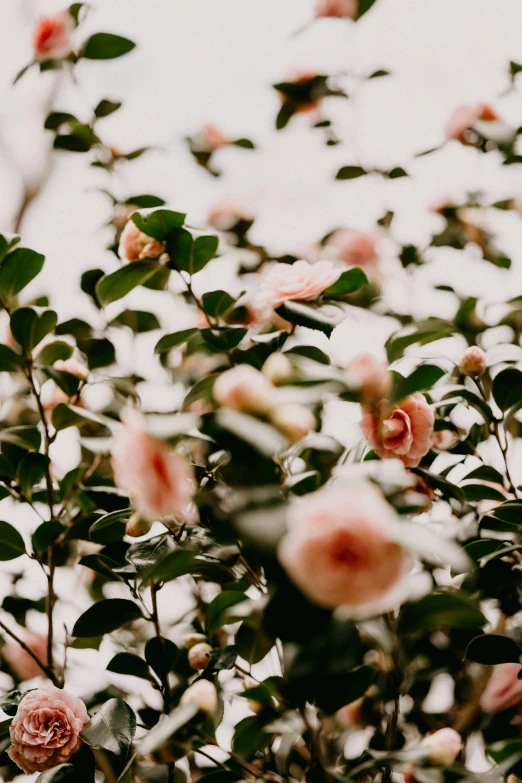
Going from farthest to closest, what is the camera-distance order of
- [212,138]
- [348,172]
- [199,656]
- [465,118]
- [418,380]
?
[212,138], [348,172], [465,118], [199,656], [418,380]

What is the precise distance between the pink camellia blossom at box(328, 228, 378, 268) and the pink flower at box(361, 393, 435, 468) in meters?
0.98

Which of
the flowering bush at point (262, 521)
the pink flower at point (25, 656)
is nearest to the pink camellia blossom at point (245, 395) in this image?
the flowering bush at point (262, 521)

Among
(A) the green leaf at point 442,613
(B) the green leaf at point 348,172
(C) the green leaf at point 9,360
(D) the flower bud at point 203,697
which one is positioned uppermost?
(C) the green leaf at point 9,360

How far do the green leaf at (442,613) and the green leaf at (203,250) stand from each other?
0.48 m

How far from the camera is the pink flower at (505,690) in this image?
89 cm

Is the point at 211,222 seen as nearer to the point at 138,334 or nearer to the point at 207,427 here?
the point at 138,334

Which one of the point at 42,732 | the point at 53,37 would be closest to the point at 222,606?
the point at 42,732

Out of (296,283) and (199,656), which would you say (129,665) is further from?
(296,283)

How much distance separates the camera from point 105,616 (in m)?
0.80

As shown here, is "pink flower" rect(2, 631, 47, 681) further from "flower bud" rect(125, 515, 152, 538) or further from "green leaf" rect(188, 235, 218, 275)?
"green leaf" rect(188, 235, 218, 275)

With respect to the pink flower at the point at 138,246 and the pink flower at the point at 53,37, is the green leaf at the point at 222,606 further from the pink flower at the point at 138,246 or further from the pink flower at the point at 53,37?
the pink flower at the point at 53,37

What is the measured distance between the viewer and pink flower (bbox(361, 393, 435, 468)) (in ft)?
2.27

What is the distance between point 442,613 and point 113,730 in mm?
372

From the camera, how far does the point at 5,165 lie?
2895mm
